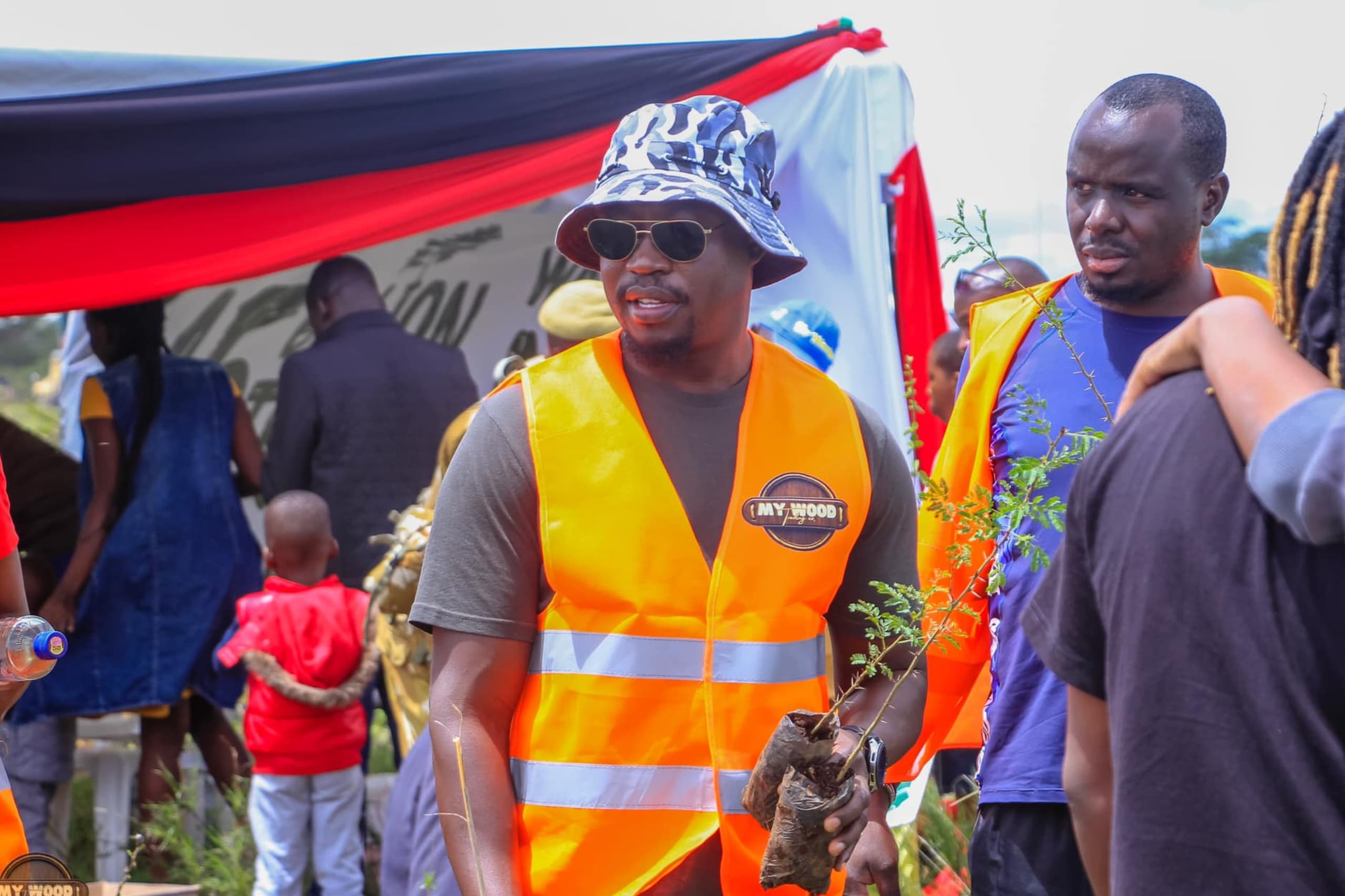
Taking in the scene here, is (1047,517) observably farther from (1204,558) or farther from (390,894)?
(390,894)

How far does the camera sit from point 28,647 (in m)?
2.41

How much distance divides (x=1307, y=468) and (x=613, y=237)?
1344mm

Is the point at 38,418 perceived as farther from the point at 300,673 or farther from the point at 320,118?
the point at 300,673

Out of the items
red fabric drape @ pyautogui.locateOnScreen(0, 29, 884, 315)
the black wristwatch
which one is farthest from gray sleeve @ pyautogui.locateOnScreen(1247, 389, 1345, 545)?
red fabric drape @ pyautogui.locateOnScreen(0, 29, 884, 315)

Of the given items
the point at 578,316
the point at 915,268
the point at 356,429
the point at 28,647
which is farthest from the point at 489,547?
the point at 915,268

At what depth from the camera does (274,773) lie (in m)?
5.18

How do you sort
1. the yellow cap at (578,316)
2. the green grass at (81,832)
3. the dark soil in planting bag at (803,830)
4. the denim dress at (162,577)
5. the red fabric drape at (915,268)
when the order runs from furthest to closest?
the green grass at (81,832) → the red fabric drape at (915,268) → the denim dress at (162,577) → the yellow cap at (578,316) → the dark soil in planting bag at (803,830)

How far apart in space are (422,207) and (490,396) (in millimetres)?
3393

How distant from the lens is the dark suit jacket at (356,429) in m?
5.89

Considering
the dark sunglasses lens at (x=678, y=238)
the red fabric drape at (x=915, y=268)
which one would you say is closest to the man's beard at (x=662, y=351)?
the dark sunglasses lens at (x=678, y=238)

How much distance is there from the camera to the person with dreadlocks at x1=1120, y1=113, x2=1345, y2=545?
1285mm

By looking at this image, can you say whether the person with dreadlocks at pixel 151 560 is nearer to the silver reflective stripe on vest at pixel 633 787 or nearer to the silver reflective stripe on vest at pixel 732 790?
the silver reflective stripe on vest at pixel 633 787

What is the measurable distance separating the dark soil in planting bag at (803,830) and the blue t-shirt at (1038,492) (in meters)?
0.57

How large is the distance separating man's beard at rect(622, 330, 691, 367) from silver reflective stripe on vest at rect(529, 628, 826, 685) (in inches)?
18.1
